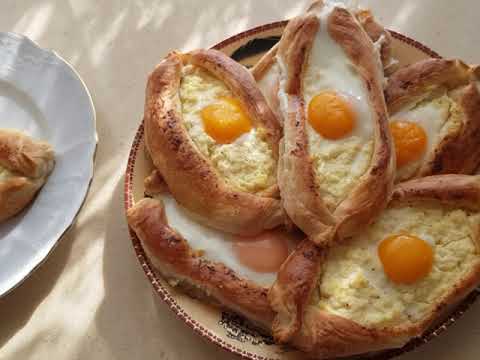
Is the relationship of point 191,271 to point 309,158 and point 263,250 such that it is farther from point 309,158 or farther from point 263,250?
point 309,158

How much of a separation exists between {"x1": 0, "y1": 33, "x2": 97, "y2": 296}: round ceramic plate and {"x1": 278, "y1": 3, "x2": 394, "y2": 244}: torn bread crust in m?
0.68

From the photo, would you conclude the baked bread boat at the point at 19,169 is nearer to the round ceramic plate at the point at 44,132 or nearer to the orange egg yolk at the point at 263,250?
the round ceramic plate at the point at 44,132

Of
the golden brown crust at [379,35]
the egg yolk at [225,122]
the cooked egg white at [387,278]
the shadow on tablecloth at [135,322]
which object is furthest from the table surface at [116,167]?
the egg yolk at [225,122]

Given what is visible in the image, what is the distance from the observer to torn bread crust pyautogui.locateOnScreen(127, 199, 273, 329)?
4.69 feet

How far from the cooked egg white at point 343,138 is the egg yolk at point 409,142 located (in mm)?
114

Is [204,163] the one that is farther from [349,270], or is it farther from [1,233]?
[1,233]

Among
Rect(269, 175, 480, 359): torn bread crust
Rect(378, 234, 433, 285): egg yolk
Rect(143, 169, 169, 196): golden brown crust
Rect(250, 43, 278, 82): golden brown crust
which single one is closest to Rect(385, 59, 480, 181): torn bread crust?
Rect(269, 175, 480, 359): torn bread crust

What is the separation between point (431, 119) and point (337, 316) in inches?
24.8

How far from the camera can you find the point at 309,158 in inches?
57.1

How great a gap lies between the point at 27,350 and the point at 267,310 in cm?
75

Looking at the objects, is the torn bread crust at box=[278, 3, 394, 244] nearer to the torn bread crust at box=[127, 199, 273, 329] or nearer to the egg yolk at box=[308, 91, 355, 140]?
the egg yolk at box=[308, 91, 355, 140]

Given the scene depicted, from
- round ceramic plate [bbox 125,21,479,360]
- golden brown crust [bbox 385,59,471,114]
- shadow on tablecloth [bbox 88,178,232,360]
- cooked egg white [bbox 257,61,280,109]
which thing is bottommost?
shadow on tablecloth [bbox 88,178,232,360]

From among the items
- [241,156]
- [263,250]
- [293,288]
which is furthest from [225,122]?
[293,288]

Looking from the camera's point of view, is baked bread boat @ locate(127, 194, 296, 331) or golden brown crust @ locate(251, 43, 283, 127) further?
golden brown crust @ locate(251, 43, 283, 127)
